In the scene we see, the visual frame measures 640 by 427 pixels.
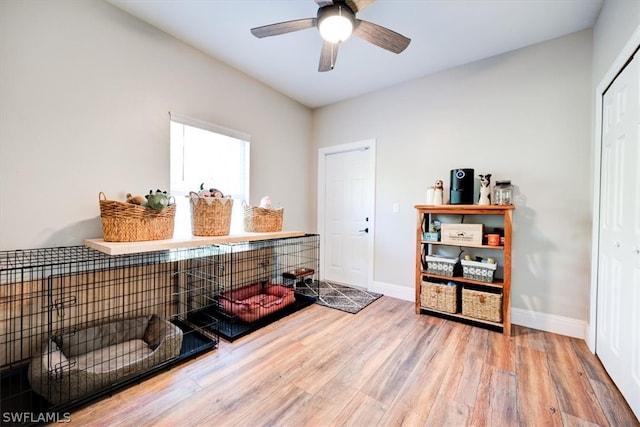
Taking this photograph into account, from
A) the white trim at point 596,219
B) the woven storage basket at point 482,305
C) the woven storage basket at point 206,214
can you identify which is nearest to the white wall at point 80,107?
the woven storage basket at point 206,214

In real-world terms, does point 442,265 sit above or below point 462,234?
below

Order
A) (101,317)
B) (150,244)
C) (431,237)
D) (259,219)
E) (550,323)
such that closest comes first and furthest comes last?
(150,244)
(101,317)
(550,323)
(259,219)
(431,237)

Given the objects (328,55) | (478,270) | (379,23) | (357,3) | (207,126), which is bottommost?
(478,270)

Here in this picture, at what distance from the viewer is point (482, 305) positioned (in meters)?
2.47

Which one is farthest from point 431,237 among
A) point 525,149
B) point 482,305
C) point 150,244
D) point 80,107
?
point 80,107

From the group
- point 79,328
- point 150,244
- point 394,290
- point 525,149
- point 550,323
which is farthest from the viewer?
point 394,290

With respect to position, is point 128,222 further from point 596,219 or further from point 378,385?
point 596,219

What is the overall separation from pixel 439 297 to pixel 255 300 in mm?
1897

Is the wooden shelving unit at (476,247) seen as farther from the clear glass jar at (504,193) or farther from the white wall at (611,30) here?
the white wall at (611,30)

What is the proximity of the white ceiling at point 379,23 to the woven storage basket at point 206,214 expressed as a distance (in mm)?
1514

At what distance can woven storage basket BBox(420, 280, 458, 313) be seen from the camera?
264cm

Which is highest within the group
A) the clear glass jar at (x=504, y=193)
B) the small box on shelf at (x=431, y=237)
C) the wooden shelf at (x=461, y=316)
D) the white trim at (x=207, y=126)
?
the white trim at (x=207, y=126)

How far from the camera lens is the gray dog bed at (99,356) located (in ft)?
4.76

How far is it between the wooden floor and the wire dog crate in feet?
0.54
